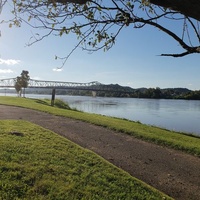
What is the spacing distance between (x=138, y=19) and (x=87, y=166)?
3266 mm

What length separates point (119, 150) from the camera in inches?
287

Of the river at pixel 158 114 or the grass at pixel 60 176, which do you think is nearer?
the grass at pixel 60 176

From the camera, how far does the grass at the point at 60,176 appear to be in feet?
13.1

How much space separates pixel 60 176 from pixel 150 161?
2.69 meters

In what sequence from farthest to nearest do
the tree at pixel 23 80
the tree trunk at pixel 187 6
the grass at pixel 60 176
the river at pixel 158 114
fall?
the tree at pixel 23 80 < the river at pixel 158 114 < the grass at pixel 60 176 < the tree trunk at pixel 187 6

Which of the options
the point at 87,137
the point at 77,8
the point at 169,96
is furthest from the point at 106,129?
the point at 169,96

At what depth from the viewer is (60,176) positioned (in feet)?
15.2

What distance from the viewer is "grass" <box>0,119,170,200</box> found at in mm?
3994

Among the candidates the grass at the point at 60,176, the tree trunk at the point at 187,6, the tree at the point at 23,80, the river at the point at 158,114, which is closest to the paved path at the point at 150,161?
the grass at the point at 60,176

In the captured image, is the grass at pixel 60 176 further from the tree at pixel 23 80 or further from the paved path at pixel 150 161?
the tree at pixel 23 80

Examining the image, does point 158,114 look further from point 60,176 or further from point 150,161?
point 60,176

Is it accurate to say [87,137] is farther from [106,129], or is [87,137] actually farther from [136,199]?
[136,199]

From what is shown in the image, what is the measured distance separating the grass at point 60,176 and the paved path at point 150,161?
1.51ft

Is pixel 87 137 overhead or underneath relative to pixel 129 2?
underneath
